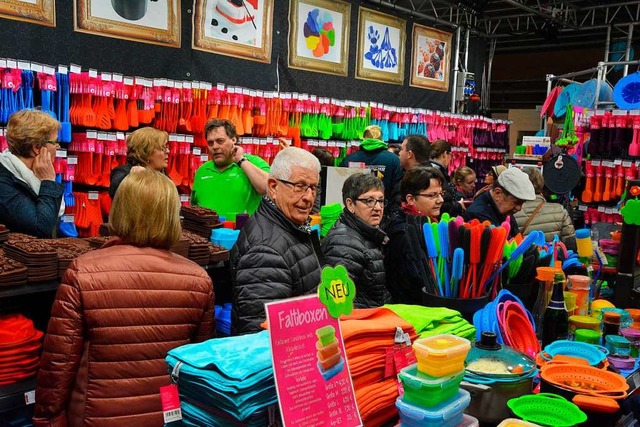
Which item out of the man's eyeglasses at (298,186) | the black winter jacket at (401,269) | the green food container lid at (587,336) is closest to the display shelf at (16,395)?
the man's eyeglasses at (298,186)

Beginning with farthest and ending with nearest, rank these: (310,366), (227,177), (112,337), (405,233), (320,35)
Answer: (320,35), (227,177), (405,233), (112,337), (310,366)

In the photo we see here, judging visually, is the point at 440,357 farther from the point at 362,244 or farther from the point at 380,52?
the point at 380,52

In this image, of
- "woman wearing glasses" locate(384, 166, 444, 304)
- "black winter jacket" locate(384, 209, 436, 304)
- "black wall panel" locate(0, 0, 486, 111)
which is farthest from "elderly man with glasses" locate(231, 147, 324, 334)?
"black wall panel" locate(0, 0, 486, 111)

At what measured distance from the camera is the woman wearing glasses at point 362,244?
8.29 feet

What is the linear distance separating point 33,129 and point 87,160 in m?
2.63

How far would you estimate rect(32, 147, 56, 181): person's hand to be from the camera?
10.4ft

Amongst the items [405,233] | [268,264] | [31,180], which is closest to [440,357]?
[268,264]

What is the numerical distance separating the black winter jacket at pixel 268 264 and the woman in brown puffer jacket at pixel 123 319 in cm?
20

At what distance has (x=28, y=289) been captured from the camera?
277 cm

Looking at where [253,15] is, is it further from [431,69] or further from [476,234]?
[476,234]

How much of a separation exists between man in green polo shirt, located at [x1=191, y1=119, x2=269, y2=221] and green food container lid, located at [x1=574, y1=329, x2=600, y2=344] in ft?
7.77

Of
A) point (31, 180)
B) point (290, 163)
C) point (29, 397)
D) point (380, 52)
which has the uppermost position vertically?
point (380, 52)

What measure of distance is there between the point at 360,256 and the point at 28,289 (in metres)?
1.63

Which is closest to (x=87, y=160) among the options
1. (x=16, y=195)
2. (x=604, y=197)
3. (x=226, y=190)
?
(x=226, y=190)
